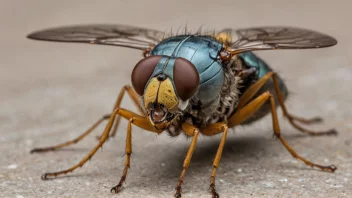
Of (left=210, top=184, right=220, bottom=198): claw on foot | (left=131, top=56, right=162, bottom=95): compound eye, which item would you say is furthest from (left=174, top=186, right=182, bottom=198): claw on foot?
(left=131, top=56, right=162, bottom=95): compound eye

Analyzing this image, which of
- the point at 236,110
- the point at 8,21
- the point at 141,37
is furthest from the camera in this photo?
the point at 8,21

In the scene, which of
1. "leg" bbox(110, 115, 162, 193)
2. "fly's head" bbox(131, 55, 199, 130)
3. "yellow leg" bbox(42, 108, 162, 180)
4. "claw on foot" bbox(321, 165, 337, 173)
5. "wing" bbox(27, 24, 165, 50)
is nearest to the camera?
"fly's head" bbox(131, 55, 199, 130)

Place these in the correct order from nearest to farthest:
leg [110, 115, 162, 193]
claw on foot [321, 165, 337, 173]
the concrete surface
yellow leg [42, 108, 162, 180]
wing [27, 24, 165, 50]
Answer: leg [110, 115, 162, 193] < yellow leg [42, 108, 162, 180] < the concrete surface < claw on foot [321, 165, 337, 173] < wing [27, 24, 165, 50]

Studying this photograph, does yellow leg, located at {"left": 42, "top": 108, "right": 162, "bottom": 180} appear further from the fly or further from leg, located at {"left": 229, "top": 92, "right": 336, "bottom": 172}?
leg, located at {"left": 229, "top": 92, "right": 336, "bottom": 172}

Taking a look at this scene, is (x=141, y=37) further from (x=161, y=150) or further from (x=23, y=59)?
(x=23, y=59)

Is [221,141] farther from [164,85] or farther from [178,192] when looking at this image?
[164,85]

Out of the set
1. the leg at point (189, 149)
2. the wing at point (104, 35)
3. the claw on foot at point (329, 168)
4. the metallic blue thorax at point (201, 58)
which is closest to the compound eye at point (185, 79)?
the metallic blue thorax at point (201, 58)

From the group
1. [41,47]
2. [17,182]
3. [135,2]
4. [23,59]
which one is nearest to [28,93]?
[23,59]

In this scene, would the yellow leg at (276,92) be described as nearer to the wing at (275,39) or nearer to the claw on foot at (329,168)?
the wing at (275,39)
